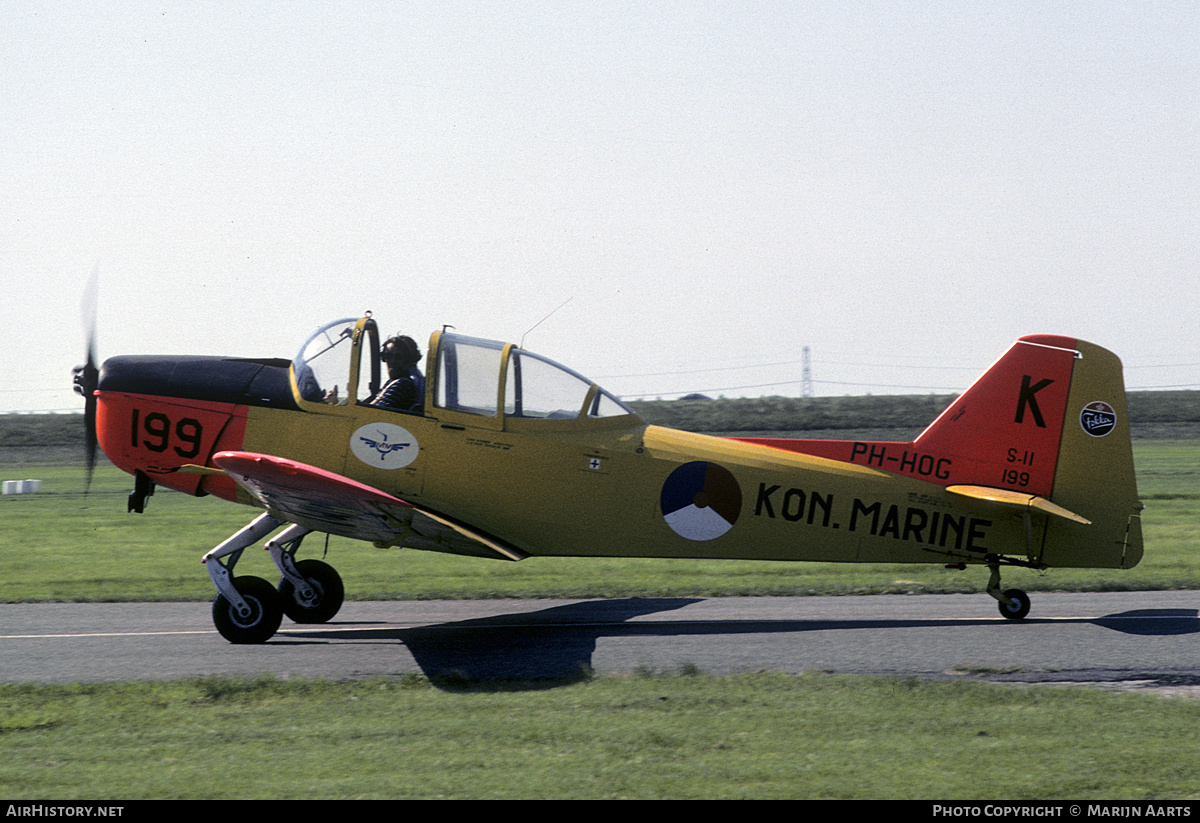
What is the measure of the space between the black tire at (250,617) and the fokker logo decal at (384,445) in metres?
1.44

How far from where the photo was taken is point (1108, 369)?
947 centimetres

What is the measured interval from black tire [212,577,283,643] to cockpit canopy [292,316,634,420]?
1.76 metres

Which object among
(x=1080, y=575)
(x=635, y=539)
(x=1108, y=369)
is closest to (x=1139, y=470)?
(x=1080, y=575)

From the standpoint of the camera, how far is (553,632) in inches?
365

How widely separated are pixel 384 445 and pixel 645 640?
2.88 meters

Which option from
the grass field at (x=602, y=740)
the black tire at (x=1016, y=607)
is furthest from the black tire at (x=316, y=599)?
the black tire at (x=1016, y=607)

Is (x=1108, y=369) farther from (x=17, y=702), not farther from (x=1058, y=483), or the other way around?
(x=17, y=702)

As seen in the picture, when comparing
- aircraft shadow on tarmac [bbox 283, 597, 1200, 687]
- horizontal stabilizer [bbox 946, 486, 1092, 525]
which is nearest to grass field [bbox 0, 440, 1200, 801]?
aircraft shadow on tarmac [bbox 283, 597, 1200, 687]

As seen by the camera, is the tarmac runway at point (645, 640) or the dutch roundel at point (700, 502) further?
the dutch roundel at point (700, 502)

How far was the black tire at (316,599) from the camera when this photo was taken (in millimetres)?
9914

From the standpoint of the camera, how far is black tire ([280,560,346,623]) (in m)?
9.91

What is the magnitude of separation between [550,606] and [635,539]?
2116 mm

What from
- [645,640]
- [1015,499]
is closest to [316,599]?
[645,640]

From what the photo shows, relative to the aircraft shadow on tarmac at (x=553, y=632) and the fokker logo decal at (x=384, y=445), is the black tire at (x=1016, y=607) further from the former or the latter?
the fokker logo decal at (x=384, y=445)
